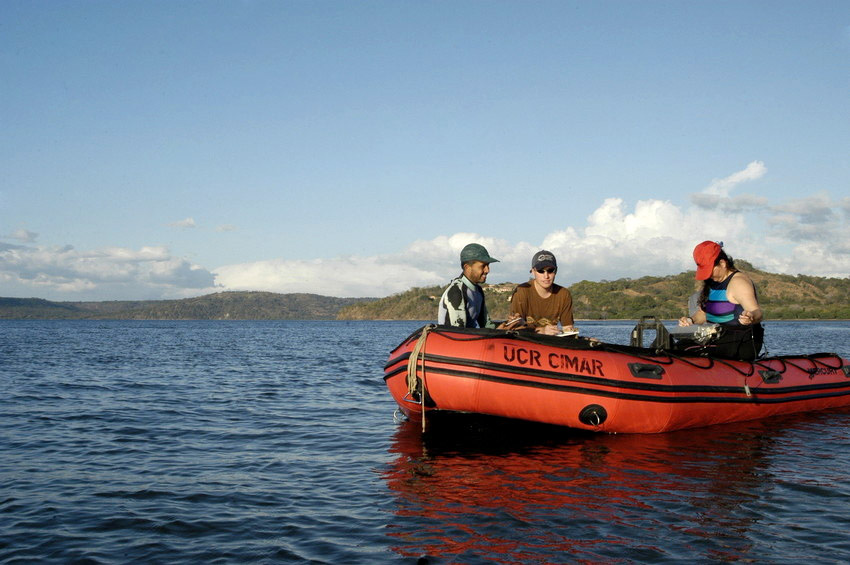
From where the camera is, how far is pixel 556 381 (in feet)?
26.2

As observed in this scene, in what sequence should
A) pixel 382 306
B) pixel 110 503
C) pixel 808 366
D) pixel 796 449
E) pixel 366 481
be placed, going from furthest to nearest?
pixel 382 306 → pixel 808 366 → pixel 796 449 → pixel 366 481 → pixel 110 503

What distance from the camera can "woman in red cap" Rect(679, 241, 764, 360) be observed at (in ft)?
29.8

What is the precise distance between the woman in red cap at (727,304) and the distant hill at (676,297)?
3793 inches

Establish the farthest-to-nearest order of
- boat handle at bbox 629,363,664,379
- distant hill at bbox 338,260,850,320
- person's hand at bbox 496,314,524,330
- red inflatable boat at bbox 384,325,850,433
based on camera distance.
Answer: distant hill at bbox 338,260,850,320
person's hand at bbox 496,314,524,330
boat handle at bbox 629,363,664,379
red inflatable boat at bbox 384,325,850,433

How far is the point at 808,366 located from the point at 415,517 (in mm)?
8002

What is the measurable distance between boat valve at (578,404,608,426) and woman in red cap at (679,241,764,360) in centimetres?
235

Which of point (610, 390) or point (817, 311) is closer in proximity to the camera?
point (610, 390)

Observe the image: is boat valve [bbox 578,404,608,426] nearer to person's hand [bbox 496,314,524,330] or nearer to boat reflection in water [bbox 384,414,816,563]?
boat reflection in water [bbox 384,414,816,563]

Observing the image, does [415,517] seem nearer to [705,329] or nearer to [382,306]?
[705,329]

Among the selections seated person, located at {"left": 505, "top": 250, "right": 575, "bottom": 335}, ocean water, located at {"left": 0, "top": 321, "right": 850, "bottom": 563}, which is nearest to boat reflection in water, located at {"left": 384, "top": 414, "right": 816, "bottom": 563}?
ocean water, located at {"left": 0, "top": 321, "right": 850, "bottom": 563}

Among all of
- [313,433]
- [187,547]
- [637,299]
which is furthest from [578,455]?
[637,299]

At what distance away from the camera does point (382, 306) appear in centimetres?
18750

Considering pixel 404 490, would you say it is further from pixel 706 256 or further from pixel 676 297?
pixel 676 297

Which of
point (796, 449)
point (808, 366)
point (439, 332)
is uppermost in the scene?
point (439, 332)
